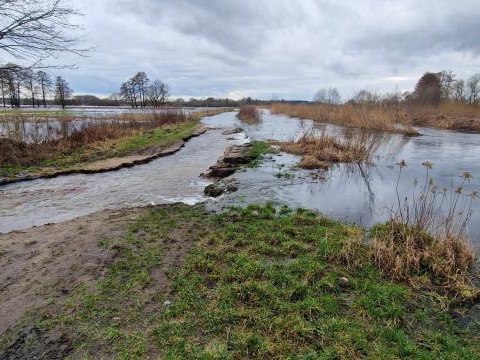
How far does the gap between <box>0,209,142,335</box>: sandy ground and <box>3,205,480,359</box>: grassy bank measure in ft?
0.80

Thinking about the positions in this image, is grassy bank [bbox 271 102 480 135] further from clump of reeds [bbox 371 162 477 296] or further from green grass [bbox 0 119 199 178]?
clump of reeds [bbox 371 162 477 296]

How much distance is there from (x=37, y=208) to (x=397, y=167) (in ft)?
39.5

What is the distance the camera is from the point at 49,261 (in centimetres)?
500

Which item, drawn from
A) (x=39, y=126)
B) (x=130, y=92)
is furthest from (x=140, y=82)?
(x=39, y=126)

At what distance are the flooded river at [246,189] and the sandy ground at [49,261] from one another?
1.65m

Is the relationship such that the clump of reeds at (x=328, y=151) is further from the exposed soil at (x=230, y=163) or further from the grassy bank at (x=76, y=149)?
the grassy bank at (x=76, y=149)

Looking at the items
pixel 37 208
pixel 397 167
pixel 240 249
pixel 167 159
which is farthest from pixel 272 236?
pixel 167 159

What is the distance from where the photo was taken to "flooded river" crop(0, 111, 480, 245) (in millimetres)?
8133

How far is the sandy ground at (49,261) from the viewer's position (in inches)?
160

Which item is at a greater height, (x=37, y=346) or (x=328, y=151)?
(x=328, y=151)

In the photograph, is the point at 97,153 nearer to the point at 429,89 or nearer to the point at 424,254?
the point at 424,254

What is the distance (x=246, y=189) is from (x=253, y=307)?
589 centimetres

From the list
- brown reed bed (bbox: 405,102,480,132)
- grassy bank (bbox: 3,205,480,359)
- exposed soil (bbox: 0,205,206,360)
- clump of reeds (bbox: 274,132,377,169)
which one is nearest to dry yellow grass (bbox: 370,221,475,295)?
grassy bank (bbox: 3,205,480,359)

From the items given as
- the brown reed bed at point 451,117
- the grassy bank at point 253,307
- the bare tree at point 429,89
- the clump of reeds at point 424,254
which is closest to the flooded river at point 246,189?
the clump of reeds at point 424,254
